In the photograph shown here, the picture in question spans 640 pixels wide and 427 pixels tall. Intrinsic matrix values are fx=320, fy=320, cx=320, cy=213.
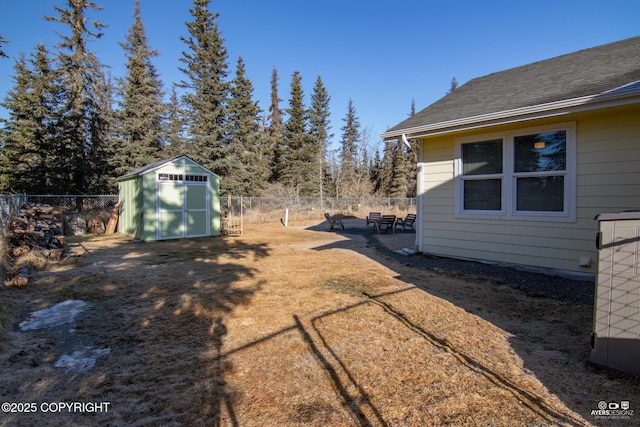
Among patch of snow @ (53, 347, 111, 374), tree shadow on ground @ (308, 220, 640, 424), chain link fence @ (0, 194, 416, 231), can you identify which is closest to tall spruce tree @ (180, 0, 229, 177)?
chain link fence @ (0, 194, 416, 231)

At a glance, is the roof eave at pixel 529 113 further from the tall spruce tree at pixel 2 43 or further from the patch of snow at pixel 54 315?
the tall spruce tree at pixel 2 43

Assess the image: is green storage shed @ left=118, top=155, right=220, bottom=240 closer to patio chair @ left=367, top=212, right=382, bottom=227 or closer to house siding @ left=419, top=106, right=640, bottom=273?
patio chair @ left=367, top=212, right=382, bottom=227

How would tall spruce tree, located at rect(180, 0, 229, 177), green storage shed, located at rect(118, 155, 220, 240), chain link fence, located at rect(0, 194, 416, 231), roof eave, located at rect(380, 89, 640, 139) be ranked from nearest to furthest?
roof eave, located at rect(380, 89, 640, 139) → green storage shed, located at rect(118, 155, 220, 240) → chain link fence, located at rect(0, 194, 416, 231) → tall spruce tree, located at rect(180, 0, 229, 177)

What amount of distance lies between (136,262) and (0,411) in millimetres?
5933

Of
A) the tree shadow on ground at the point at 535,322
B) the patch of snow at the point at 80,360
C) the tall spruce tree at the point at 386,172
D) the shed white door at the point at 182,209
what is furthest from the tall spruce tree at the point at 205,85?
the tall spruce tree at the point at 386,172

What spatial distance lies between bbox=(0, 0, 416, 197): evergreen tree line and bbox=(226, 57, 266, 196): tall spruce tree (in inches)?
3.0

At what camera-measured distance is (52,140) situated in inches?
670

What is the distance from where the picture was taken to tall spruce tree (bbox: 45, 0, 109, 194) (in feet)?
57.6

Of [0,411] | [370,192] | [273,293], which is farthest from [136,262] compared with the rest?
[370,192]

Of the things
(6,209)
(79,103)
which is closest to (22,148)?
(79,103)

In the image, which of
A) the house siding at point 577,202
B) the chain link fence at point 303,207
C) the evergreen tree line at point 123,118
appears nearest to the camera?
the house siding at point 577,202

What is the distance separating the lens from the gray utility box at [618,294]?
231 cm

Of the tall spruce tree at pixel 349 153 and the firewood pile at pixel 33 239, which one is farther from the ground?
the tall spruce tree at pixel 349 153

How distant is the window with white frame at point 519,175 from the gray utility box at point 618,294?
121 inches
